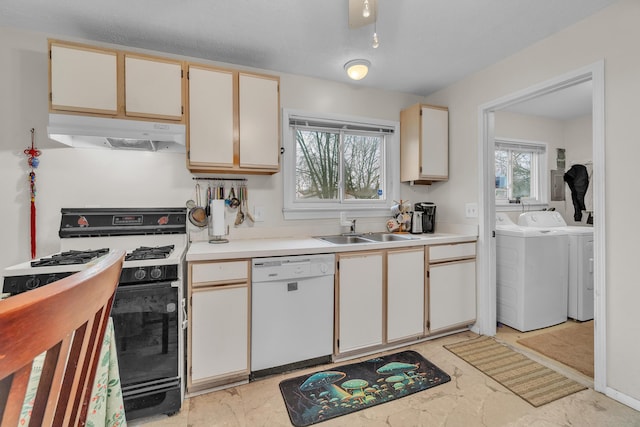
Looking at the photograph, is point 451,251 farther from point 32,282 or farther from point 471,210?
point 32,282

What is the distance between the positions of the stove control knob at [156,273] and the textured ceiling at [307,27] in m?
1.60

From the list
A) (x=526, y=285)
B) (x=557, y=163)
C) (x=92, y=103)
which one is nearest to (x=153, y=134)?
(x=92, y=103)

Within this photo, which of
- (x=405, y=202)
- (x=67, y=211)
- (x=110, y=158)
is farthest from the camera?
(x=405, y=202)

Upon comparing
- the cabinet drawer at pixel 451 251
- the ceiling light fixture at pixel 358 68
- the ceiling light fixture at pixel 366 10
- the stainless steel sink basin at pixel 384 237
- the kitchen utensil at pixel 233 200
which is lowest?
the cabinet drawer at pixel 451 251

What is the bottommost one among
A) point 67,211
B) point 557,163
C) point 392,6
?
point 67,211

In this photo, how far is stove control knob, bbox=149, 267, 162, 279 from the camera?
165 cm

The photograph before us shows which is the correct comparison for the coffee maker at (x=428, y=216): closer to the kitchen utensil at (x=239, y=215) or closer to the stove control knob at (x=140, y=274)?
the kitchen utensil at (x=239, y=215)

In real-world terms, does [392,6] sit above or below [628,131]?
above

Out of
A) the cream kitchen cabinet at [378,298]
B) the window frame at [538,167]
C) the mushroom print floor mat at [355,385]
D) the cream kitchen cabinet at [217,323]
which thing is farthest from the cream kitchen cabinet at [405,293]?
the window frame at [538,167]

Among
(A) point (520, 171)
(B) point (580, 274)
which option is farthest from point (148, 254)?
(A) point (520, 171)

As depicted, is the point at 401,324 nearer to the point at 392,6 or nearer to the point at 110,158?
the point at 392,6

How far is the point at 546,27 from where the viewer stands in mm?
2066

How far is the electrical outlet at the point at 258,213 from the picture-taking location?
8.54 feet

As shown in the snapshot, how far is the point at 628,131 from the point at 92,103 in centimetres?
335
